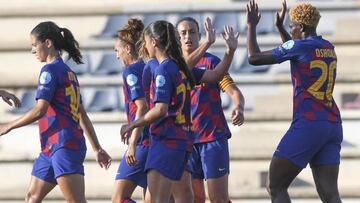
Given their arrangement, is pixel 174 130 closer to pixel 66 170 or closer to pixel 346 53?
pixel 66 170

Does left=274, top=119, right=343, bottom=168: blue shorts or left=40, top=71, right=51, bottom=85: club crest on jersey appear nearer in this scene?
left=40, top=71, right=51, bottom=85: club crest on jersey

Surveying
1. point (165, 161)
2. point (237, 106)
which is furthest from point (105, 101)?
point (165, 161)

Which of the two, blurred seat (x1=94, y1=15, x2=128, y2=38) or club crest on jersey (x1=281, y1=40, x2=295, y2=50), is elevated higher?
club crest on jersey (x1=281, y1=40, x2=295, y2=50)

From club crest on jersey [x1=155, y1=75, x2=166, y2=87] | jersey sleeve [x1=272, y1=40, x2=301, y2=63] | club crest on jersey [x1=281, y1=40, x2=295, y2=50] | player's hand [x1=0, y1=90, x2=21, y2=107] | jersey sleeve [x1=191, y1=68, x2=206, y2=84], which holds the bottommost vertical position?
player's hand [x1=0, y1=90, x2=21, y2=107]

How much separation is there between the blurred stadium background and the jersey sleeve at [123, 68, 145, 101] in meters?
4.43

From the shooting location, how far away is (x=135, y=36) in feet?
39.3

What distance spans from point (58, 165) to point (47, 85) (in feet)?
2.17

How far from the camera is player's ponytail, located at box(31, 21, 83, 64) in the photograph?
37.0ft

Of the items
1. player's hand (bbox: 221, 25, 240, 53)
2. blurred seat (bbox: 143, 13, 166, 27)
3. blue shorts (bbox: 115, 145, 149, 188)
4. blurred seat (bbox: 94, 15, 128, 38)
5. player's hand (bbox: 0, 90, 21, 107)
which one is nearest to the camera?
player's hand (bbox: 221, 25, 240, 53)

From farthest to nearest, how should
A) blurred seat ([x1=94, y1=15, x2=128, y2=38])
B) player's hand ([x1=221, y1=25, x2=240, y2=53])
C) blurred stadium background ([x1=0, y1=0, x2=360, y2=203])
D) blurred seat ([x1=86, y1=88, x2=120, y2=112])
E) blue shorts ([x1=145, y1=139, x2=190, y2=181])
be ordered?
blurred seat ([x1=94, y1=15, x2=128, y2=38])
blurred seat ([x1=86, y1=88, x2=120, y2=112])
blurred stadium background ([x1=0, y1=0, x2=360, y2=203])
player's hand ([x1=221, y1=25, x2=240, y2=53])
blue shorts ([x1=145, y1=139, x2=190, y2=181])

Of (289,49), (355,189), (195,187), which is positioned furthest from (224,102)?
(289,49)

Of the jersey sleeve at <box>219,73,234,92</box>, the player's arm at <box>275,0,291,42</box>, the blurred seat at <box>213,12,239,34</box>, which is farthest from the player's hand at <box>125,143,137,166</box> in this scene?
the blurred seat at <box>213,12,239,34</box>

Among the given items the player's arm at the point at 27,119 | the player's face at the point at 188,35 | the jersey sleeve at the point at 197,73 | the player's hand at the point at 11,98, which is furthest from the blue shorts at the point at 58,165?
the player's face at the point at 188,35

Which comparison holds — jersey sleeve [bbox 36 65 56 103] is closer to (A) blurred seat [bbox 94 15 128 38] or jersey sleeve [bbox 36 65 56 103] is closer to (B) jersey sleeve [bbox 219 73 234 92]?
(B) jersey sleeve [bbox 219 73 234 92]
